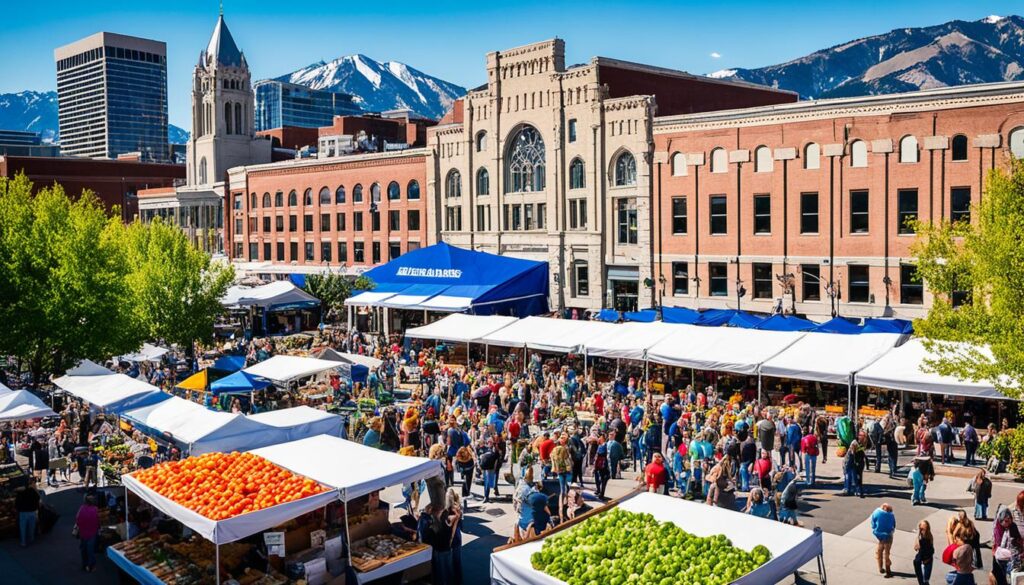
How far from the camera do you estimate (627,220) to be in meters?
49.1

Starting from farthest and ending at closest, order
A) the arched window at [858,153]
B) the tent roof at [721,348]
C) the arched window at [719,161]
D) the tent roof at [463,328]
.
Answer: the arched window at [719,161] < the arched window at [858,153] < the tent roof at [463,328] < the tent roof at [721,348]

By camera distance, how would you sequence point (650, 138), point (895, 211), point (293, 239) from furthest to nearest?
point (293, 239), point (650, 138), point (895, 211)

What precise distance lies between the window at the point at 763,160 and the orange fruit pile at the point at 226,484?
32371 mm

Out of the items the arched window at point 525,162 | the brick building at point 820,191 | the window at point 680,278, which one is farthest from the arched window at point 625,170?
the arched window at point 525,162

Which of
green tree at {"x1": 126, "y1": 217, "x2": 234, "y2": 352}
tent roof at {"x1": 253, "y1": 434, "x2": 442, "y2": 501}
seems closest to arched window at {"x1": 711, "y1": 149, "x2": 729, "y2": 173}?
green tree at {"x1": 126, "y1": 217, "x2": 234, "y2": 352}

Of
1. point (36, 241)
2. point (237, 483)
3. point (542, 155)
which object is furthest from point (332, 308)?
point (237, 483)

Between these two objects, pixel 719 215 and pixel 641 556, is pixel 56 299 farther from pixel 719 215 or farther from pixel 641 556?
pixel 719 215

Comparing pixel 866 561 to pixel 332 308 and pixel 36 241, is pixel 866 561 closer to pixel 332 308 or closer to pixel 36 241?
pixel 36 241

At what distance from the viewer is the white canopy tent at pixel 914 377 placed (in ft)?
73.9

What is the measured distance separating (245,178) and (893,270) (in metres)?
55.2

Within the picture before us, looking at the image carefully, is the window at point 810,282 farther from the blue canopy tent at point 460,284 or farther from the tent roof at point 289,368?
the tent roof at point 289,368

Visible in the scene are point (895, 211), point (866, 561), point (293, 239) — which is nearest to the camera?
point (866, 561)

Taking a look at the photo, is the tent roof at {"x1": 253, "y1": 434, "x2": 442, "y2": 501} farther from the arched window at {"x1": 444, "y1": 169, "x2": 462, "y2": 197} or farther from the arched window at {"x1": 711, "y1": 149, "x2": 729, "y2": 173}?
the arched window at {"x1": 444, "y1": 169, "x2": 462, "y2": 197}

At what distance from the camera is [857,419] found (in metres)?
24.6
